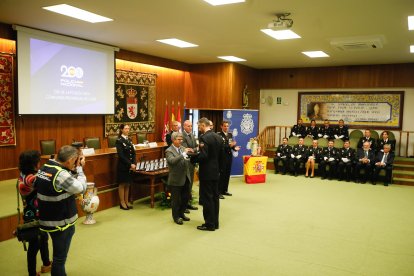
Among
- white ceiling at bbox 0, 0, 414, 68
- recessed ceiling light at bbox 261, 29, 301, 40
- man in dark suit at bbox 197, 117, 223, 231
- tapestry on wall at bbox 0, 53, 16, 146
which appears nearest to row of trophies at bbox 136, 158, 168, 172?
man in dark suit at bbox 197, 117, 223, 231

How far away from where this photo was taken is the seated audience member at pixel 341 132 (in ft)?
34.7

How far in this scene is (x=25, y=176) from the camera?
10.8 ft

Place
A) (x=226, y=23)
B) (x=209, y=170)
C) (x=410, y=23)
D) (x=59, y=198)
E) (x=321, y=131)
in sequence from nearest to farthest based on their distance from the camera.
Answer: (x=59, y=198) < (x=209, y=170) < (x=410, y=23) < (x=226, y=23) < (x=321, y=131)

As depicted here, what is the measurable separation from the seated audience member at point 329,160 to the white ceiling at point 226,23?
2.55m

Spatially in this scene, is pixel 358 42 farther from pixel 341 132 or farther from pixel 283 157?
pixel 341 132

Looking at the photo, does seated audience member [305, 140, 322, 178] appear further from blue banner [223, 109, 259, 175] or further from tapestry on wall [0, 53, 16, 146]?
tapestry on wall [0, 53, 16, 146]

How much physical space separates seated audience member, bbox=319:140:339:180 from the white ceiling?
8.36ft

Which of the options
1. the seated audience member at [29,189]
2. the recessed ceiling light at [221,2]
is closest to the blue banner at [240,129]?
the recessed ceiling light at [221,2]

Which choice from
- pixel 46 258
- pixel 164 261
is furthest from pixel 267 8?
pixel 46 258

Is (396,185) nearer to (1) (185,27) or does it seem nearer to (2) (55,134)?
(1) (185,27)

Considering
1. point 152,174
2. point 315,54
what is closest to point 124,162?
point 152,174

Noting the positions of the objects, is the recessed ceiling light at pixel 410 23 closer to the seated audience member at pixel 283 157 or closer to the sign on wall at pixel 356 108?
the seated audience member at pixel 283 157

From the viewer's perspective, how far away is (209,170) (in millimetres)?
4887

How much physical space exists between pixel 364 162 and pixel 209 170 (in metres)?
5.70
